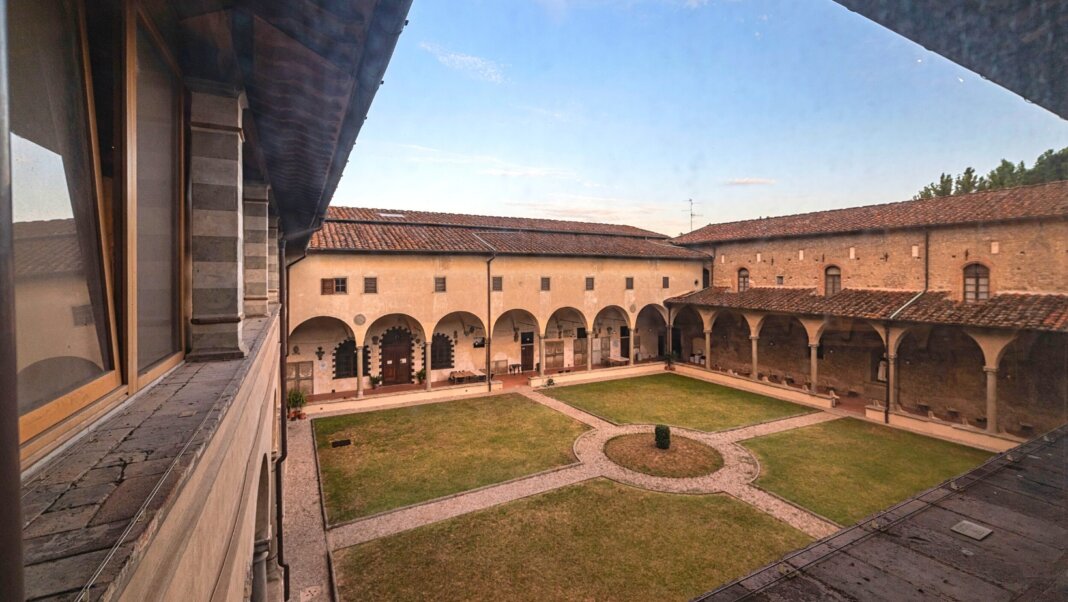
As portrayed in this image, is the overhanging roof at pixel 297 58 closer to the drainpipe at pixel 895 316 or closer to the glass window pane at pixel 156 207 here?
the glass window pane at pixel 156 207

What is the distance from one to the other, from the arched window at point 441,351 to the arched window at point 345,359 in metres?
3.44

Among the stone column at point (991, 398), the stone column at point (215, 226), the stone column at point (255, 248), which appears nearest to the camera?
the stone column at point (215, 226)

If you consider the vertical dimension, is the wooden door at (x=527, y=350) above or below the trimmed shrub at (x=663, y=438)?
above

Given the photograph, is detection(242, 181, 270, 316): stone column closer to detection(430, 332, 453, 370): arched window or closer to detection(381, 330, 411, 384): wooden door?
detection(381, 330, 411, 384): wooden door

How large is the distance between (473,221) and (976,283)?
843 inches

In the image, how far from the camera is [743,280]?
84.0ft

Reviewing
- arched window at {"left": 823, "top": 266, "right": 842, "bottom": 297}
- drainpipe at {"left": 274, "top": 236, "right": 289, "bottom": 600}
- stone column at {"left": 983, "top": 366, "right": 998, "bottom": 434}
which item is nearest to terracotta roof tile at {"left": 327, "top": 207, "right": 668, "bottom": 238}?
drainpipe at {"left": 274, "top": 236, "right": 289, "bottom": 600}

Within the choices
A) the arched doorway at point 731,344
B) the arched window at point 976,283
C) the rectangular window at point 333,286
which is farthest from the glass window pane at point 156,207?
the arched doorway at point 731,344

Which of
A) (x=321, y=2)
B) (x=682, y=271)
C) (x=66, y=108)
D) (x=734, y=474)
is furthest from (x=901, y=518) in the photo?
(x=682, y=271)

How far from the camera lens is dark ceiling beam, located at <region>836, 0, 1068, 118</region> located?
7.31 feet

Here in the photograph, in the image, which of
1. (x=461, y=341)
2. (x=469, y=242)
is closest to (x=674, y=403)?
(x=461, y=341)

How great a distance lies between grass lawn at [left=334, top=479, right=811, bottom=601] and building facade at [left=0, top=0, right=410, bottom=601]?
15.2 ft

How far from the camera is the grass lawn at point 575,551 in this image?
766cm

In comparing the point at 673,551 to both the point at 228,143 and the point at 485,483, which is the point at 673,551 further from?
the point at 228,143
